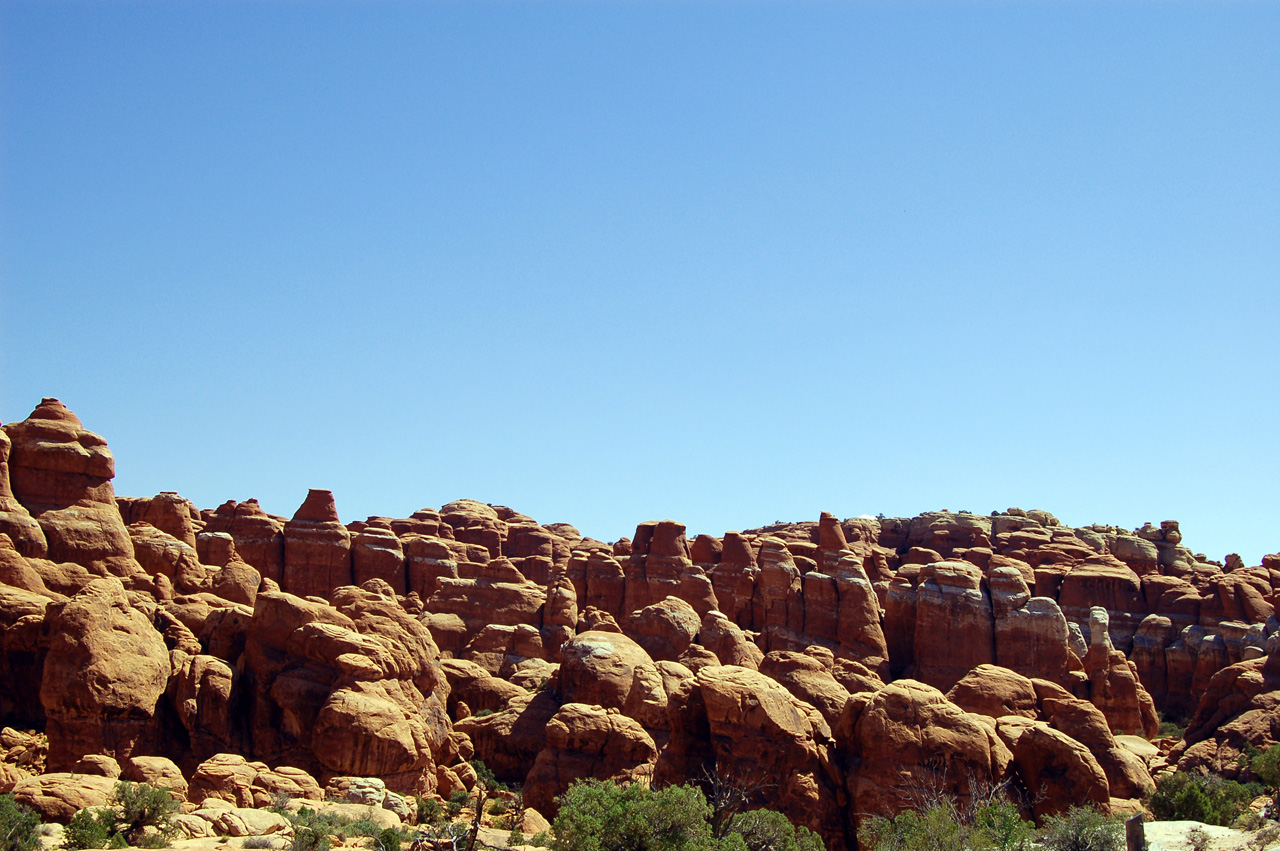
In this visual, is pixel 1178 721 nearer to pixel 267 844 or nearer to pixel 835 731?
pixel 835 731

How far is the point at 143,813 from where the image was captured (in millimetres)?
26828

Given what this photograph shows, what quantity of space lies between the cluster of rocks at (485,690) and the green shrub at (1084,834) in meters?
3.81

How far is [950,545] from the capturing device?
329 ft

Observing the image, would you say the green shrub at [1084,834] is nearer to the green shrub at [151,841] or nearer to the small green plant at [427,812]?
the small green plant at [427,812]

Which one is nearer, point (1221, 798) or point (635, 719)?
point (1221, 798)

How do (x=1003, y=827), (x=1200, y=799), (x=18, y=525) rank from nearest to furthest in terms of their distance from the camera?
(x=1003, y=827), (x=1200, y=799), (x=18, y=525)

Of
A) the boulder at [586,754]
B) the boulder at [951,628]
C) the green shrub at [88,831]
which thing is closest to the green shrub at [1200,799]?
the boulder at [586,754]

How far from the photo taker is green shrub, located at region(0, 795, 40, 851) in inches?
937

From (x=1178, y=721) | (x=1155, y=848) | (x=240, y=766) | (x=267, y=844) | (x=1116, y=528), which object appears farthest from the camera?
(x=1116, y=528)

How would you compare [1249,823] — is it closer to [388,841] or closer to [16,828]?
[388,841]

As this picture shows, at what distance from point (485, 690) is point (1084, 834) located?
2667 cm

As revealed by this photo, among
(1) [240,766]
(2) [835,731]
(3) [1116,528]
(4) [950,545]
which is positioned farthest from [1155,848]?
(3) [1116,528]

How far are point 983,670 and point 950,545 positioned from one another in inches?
2117

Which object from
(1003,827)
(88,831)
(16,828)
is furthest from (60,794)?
(1003,827)
